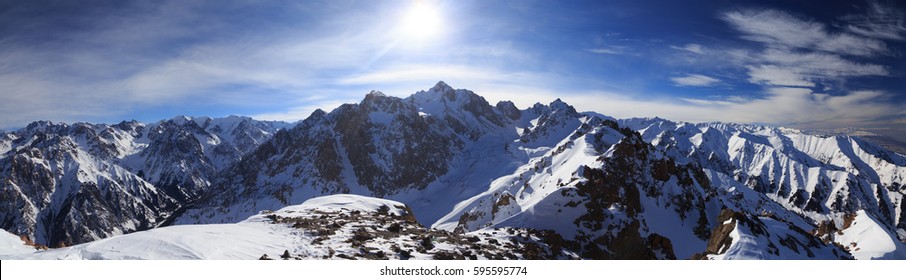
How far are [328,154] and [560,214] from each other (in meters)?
174

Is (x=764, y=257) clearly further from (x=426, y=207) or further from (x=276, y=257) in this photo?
(x=426, y=207)

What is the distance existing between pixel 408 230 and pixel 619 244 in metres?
24.2

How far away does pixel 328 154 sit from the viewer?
195 meters

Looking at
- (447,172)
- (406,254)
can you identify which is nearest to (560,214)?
(406,254)

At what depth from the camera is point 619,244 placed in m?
35.3

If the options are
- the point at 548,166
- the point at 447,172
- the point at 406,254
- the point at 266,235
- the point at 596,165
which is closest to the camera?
the point at 406,254

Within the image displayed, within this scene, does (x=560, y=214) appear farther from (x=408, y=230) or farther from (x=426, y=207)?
(x=426, y=207)
